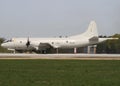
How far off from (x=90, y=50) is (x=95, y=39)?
18.1 m

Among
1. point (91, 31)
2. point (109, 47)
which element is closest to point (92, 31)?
point (91, 31)

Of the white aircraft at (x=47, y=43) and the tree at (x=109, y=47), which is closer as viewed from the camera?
the white aircraft at (x=47, y=43)

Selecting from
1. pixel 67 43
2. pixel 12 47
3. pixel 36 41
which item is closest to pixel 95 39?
pixel 67 43

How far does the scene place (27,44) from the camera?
81312 millimetres

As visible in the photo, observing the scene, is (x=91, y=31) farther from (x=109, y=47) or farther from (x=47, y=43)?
(x=109, y=47)

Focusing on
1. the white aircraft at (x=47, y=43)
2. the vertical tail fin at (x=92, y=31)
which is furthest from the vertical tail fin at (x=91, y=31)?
the white aircraft at (x=47, y=43)

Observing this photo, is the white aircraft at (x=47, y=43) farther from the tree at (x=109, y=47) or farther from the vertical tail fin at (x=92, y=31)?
the tree at (x=109, y=47)
